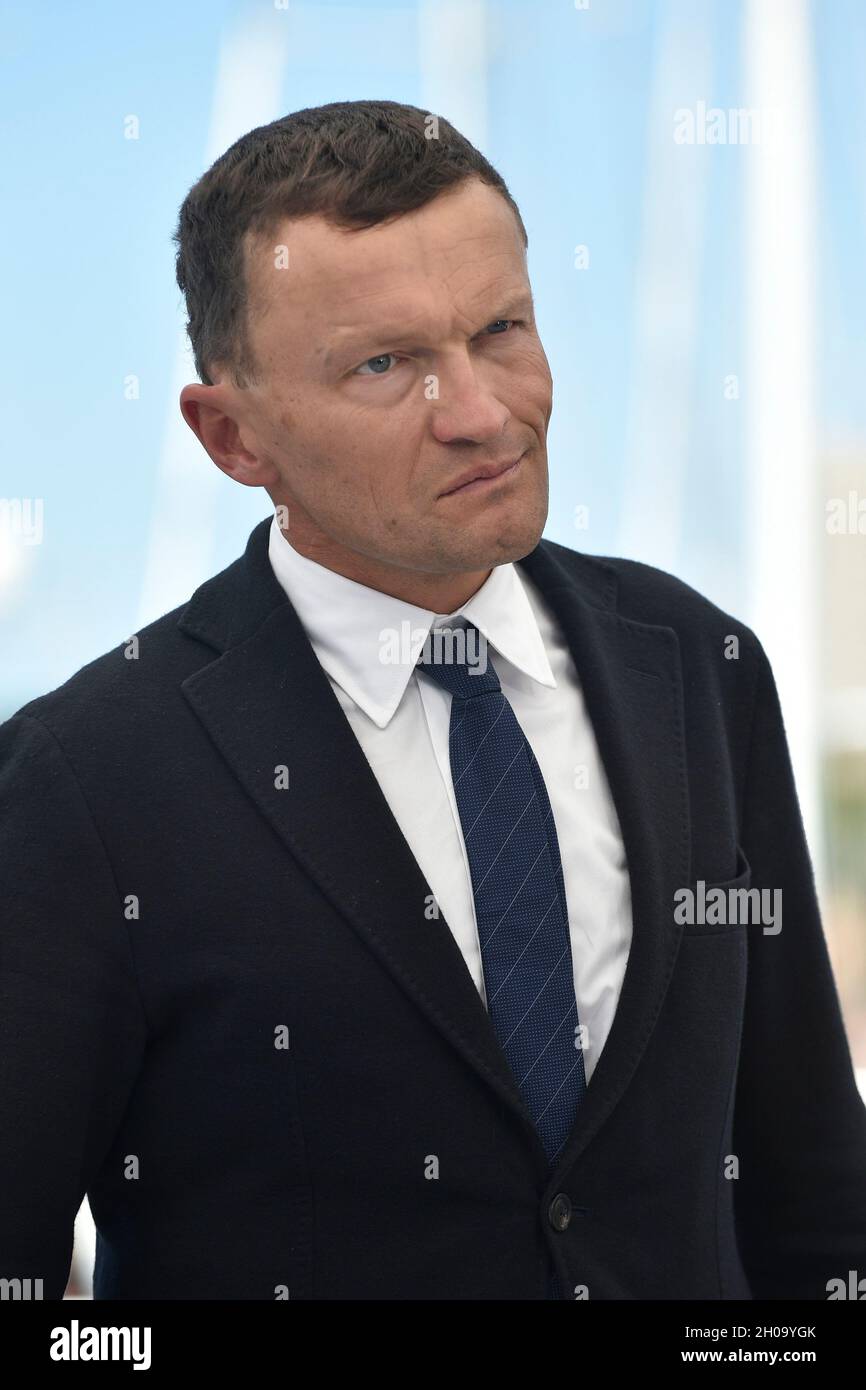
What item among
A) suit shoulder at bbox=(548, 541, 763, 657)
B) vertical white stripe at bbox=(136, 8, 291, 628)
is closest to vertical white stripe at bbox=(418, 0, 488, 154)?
vertical white stripe at bbox=(136, 8, 291, 628)

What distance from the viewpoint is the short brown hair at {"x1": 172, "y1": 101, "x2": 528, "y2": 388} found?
116 centimetres

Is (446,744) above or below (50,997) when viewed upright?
above

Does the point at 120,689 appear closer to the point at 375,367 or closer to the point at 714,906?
the point at 375,367

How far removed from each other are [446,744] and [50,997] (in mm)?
396

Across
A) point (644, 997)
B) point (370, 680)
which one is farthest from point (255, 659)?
point (644, 997)

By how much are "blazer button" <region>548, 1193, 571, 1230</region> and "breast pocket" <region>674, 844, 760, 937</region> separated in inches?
10.1

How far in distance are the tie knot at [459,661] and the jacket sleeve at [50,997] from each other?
33 cm

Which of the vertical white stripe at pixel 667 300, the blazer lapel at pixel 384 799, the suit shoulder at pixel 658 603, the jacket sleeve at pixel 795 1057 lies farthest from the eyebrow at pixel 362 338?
the vertical white stripe at pixel 667 300

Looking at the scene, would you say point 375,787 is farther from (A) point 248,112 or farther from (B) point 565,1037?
(A) point 248,112

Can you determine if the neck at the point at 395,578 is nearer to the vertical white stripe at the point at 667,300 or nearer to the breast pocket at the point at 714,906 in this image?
the breast pocket at the point at 714,906

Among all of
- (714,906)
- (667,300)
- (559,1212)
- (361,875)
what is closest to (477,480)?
(361,875)

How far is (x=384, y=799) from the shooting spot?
47.3 inches

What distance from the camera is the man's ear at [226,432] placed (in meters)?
1.28

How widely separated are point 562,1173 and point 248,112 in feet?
6.37
